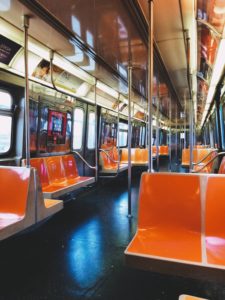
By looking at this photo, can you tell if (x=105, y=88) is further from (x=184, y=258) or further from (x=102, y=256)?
(x=184, y=258)

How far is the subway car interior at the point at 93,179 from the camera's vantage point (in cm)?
202

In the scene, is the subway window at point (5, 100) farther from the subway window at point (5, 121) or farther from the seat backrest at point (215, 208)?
the seat backrest at point (215, 208)

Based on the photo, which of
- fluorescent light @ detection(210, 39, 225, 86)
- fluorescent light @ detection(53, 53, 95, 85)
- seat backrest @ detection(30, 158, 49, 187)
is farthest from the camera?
fluorescent light @ detection(53, 53, 95, 85)

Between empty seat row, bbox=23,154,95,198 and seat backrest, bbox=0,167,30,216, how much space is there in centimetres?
97

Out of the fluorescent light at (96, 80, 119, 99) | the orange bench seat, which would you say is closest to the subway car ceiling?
the fluorescent light at (96, 80, 119, 99)

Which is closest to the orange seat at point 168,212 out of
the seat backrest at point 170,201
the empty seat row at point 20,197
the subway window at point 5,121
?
the seat backrest at point 170,201

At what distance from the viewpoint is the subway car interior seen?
2.02m

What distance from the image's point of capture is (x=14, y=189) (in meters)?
2.51

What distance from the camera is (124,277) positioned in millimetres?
2346

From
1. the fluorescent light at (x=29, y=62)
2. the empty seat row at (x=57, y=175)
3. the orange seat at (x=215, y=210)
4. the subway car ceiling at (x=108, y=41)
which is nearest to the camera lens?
the orange seat at (x=215, y=210)

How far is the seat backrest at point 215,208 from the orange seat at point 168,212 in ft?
0.24

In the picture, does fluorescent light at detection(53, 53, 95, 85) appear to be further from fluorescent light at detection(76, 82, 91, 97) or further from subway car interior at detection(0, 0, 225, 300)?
fluorescent light at detection(76, 82, 91, 97)

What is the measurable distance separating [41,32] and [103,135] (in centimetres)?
405

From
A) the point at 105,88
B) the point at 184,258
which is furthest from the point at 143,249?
the point at 105,88
